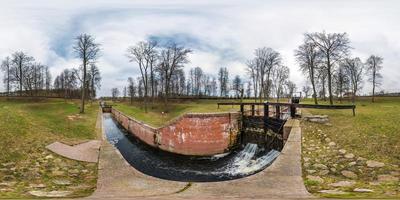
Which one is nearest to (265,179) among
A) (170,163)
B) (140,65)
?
(170,163)

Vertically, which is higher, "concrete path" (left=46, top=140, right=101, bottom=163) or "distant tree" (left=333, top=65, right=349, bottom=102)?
"distant tree" (left=333, top=65, right=349, bottom=102)

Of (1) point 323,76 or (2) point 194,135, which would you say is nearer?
(2) point 194,135

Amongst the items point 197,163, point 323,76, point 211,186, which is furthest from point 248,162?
point 323,76

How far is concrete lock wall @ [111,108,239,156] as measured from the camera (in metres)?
24.5

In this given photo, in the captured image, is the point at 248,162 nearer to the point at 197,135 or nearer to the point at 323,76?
the point at 197,135

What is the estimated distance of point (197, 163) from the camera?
22188mm

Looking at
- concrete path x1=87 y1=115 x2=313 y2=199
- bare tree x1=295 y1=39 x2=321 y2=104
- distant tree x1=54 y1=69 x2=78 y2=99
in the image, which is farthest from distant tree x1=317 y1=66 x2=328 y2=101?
distant tree x1=54 y1=69 x2=78 y2=99

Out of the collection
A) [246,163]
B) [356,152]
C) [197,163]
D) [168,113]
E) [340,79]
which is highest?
[340,79]

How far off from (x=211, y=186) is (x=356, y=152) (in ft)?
22.1

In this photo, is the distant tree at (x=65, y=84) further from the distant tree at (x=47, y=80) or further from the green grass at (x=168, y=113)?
the green grass at (x=168, y=113)

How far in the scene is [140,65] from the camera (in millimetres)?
49375

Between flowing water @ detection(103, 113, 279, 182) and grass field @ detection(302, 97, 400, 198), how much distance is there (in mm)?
4153

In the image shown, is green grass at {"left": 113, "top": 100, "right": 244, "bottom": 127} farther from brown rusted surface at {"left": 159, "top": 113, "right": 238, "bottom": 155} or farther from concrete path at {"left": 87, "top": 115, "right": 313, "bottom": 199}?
concrete path at {"left": 87, "top": 115, "right": 313, "bottom": 199}

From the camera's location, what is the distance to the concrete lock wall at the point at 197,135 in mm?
24516
